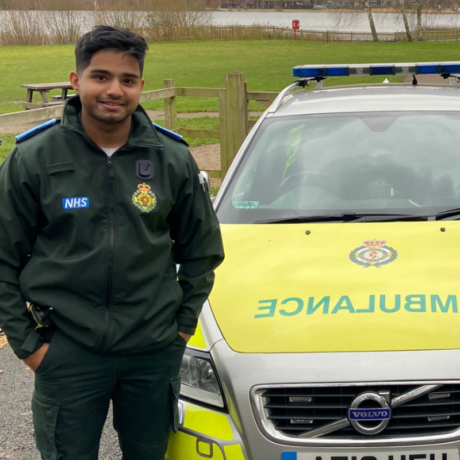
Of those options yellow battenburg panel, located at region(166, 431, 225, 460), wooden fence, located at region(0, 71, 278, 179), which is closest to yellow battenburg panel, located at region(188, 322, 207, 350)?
yellow battenburg panel, located at region(166, 431, 225, 460)

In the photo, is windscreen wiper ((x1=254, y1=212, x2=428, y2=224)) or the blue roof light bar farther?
the blue roof light bar

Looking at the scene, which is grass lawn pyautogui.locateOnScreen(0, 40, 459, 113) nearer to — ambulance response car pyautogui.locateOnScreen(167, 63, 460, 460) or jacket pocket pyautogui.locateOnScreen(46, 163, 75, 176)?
ambulance response car pyautogui.locateOnScreen(167, 63, 460, 460)

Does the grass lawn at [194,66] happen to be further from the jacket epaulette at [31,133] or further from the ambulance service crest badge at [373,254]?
the jacket epaulette at [31,133]

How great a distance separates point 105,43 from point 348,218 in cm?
160

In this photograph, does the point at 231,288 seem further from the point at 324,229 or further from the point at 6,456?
the point at 6,456

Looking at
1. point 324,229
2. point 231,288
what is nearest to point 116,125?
point 231,288

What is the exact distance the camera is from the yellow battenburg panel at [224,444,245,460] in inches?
93.6

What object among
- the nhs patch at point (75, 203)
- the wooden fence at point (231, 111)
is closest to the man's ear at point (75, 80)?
the nhs patch at point (75, 203)

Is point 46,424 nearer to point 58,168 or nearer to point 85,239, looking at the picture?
point 85,239

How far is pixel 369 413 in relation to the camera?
7.63ft

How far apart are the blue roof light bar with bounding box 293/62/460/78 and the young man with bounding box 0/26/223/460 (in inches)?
95.3

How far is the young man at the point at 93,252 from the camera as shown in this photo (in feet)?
6.81

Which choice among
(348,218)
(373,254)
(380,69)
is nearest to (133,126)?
(373,254)

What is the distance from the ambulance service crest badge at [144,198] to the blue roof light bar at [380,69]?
2560mm
